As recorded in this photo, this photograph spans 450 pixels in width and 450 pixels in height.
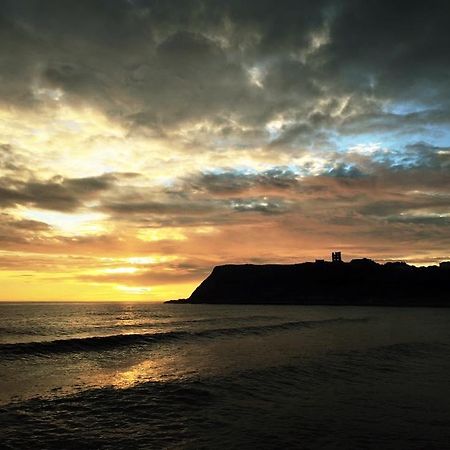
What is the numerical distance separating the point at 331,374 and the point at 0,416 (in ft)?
49.5

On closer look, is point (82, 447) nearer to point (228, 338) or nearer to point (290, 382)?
point (290, 382)

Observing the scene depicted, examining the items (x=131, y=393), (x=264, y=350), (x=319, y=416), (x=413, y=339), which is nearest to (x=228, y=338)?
(x=264, y=350)

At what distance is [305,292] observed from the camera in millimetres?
199375

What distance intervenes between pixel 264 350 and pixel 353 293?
557ft

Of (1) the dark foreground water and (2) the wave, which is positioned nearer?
(1) the dark foreground water

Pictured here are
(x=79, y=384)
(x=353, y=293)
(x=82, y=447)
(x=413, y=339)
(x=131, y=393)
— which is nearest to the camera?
(x=82, y=447)

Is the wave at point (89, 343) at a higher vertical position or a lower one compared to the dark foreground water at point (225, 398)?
higher

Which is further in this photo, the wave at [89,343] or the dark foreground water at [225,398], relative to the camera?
the wave at [89,343]

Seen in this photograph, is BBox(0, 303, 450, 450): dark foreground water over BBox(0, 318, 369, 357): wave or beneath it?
beneath

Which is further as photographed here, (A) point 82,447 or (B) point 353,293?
(B) point 353,293

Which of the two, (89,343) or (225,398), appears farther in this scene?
(89,343)

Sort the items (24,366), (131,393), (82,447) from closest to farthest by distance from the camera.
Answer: (82,447)
(131,393)
(24,366)

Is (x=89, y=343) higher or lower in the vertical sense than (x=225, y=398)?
higher

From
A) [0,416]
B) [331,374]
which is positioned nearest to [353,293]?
[331,374]
